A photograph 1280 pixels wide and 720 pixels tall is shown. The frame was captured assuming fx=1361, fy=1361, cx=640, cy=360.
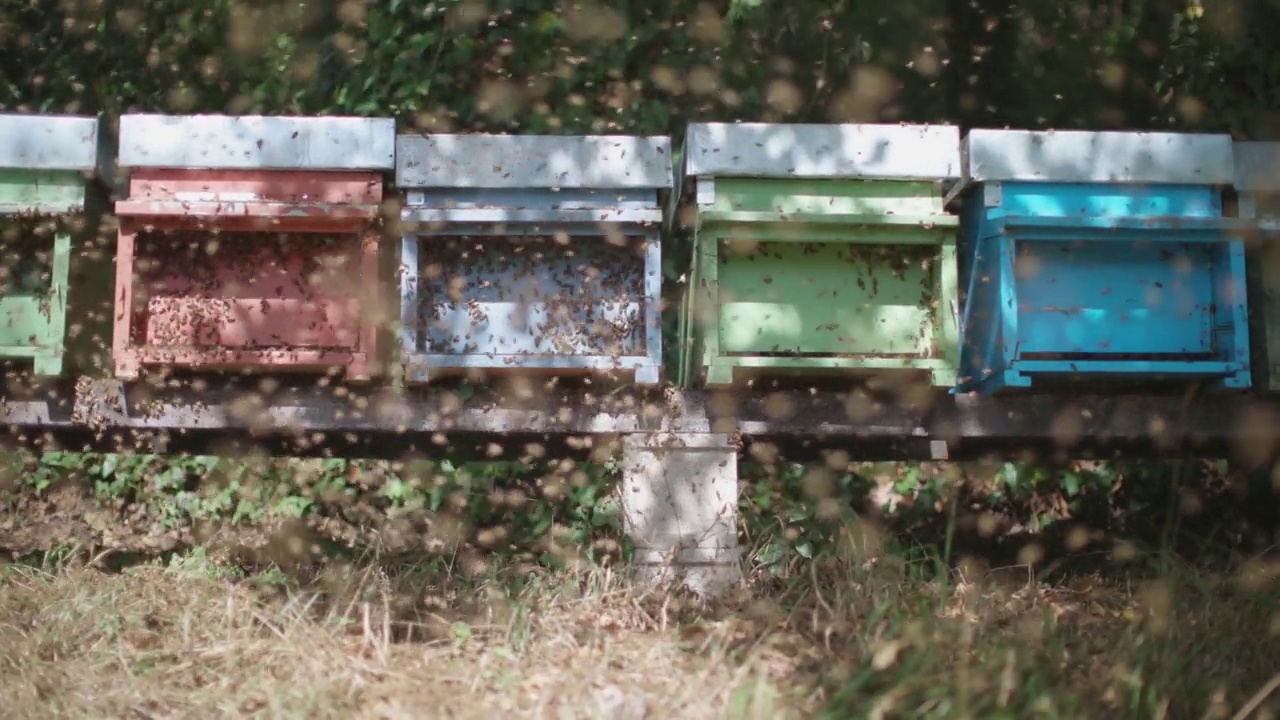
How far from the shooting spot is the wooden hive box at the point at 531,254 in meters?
4.05

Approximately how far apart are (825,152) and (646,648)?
5.09 ft

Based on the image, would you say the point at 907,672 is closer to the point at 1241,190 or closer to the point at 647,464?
the point at 647,464

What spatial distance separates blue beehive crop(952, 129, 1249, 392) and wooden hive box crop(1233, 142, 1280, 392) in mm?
67

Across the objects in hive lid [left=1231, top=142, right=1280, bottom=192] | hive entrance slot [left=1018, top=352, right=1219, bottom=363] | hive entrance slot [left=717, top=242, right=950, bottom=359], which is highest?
hive lid [left=1231, top=142, right=1280, bottom=192]

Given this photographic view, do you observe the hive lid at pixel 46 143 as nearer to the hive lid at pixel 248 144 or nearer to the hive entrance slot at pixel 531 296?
the hive lid at pixel 248 144

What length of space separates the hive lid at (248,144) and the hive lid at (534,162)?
111mm

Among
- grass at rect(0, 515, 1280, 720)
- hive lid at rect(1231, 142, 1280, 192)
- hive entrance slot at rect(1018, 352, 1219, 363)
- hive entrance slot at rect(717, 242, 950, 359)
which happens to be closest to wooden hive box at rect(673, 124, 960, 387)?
hive entrance slot at rect(717, 242, 950, 359)

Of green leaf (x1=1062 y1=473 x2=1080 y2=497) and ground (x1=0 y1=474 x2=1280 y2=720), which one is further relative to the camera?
green leaf (x1=1062 y1=473 x2=1080 y2=497)

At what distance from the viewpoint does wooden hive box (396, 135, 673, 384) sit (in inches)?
159

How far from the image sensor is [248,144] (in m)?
4.09

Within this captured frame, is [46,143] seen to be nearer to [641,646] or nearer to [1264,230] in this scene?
[641,646]

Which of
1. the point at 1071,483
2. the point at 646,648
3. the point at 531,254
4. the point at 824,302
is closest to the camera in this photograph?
the point at 646,648

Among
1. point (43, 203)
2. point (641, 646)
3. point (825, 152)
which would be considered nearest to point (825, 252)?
point (825, 152)

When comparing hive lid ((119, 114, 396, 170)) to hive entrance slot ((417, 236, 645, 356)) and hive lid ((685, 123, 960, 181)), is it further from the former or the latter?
hive lid ((685, 123, 960, 181))
